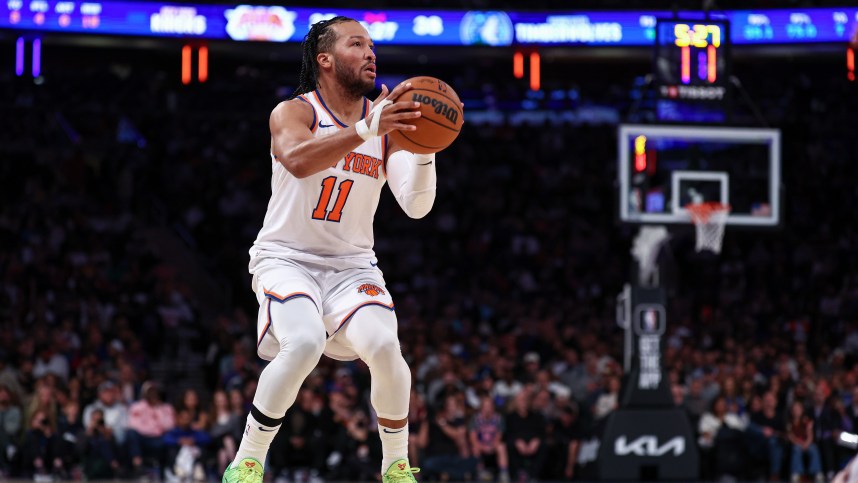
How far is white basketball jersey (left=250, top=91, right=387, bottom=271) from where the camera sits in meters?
5.70

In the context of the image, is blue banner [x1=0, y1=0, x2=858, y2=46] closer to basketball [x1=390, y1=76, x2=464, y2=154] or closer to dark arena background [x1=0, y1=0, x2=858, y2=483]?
dark arena background [x1=0, y1=0, x2=858, y2=483]

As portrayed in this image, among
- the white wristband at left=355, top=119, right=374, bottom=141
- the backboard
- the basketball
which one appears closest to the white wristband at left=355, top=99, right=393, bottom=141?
the white wristband at left=355, top=119, right=374, bottom=141

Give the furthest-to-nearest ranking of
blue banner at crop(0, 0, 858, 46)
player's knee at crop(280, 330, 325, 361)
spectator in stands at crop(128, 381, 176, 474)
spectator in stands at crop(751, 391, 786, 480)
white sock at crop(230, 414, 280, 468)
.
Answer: blue banner at crop(0, 0, 858, 46) < spectator in stands at crop(751, 391, 786, 480) < spectator in stands at crop(128, 381, 176, 474) < white sock at crop(230, 414, 280, 468) < player's knee at crop(280, 330, 325, 361)

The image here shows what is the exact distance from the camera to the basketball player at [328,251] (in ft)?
17.8

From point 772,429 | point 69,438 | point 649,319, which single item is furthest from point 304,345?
point 772,429

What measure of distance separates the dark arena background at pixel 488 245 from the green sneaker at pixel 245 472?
4.69m

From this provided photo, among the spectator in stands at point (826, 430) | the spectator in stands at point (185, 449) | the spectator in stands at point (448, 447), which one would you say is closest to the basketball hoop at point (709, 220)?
the spectator in stands at point (826, 430)

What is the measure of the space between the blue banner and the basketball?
1098cm

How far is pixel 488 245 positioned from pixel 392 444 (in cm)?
1554

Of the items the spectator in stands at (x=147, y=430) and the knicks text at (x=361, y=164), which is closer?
the knicks text at (x=361, y=164)

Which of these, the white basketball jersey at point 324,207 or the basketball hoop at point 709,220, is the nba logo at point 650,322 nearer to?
the basketball hoop at point 709,220

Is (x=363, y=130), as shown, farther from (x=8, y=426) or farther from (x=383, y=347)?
(x=8, y=426)

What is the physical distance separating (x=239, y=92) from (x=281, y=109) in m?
16.7

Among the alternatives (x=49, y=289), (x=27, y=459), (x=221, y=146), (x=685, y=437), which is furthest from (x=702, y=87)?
(x=221, y=146)
